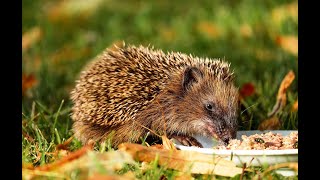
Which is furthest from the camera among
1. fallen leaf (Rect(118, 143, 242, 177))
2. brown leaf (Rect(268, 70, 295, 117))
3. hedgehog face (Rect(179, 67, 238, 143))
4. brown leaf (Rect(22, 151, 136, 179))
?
brown leaf (Rect(268, 70, 295, 117))

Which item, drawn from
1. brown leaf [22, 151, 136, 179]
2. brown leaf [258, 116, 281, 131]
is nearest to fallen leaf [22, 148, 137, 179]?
brown leaf [22, 151, 136, 179]

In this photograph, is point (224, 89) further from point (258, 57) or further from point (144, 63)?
point (258, 57)

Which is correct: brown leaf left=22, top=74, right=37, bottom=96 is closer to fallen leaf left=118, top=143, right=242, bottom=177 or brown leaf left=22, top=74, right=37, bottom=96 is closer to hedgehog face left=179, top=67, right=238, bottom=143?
hedgehog face left=179, top=67, right=238, bottom=143

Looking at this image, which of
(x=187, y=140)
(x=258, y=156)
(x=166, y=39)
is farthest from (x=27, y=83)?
(x=258, y=156)

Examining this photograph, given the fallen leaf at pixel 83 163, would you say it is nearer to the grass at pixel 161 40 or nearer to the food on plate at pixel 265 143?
the food on plate at pixel 265 143

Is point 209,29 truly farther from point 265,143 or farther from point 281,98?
point 265,143

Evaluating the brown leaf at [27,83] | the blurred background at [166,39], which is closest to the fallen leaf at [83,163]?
the blurred background at [166,39]

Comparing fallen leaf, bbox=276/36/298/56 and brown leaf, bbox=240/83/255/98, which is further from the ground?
fallen leaf, bbox=276/36/298/56
